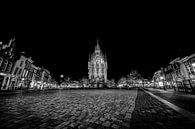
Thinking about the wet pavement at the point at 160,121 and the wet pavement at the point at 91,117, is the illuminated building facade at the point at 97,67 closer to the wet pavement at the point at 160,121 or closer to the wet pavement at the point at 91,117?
the wet pavement at the point at 91,117

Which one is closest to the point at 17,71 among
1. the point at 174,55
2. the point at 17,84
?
the point at 17,84

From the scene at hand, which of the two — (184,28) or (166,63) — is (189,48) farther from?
(166,63)

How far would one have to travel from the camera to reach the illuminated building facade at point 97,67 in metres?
112

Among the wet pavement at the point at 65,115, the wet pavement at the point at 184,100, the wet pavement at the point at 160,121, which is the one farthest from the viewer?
the wet pavement at the point at 184,100

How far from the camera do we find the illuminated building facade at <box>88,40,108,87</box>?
11200cm

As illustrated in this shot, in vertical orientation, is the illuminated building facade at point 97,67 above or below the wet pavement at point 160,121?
above

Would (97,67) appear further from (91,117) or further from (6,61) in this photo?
(91,117)

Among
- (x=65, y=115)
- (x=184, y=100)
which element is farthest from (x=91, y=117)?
(x=184, y=100)

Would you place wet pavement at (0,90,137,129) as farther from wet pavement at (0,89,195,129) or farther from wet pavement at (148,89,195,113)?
wet pavement at (148,89,195,113)

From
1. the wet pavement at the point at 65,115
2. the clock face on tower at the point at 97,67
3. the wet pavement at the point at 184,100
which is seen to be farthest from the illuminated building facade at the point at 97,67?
the wet pavement at the point at 65,115

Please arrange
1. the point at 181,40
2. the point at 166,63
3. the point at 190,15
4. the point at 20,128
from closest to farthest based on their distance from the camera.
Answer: the point at 20,128
the point at 190,15
the point at 181,40
the point at 166,63

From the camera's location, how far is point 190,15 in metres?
14.5

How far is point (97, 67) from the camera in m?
118

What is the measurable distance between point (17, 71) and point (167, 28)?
43.8 meters
